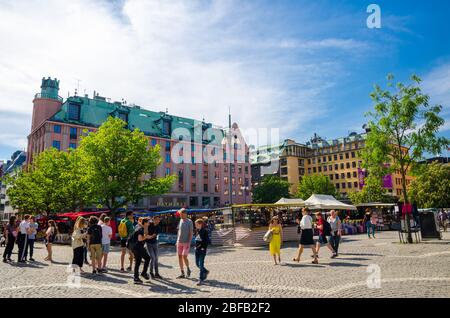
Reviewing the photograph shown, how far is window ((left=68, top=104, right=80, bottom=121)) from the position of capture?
55.4 m

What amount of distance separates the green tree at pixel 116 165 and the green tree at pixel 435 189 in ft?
138

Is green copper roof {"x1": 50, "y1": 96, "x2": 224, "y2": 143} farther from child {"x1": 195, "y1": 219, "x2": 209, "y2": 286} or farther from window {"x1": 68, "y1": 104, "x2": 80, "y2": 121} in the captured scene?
child {"x1": 195, "y1": 219, "x2": 209, "y2": 286}

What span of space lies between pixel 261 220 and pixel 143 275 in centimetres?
1257

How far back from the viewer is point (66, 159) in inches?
1528

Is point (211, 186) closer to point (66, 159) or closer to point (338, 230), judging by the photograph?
point (66, 159)

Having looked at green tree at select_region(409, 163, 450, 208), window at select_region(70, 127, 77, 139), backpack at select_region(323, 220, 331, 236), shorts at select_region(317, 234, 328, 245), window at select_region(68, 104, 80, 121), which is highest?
window at select_region(68, 104, 80, 121)

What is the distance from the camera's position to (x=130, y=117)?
63719mm

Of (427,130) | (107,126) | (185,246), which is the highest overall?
(107,126)

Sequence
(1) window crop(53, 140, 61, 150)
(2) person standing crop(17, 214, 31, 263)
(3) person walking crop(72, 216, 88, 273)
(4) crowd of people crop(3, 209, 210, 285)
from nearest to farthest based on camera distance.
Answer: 1. (4) crowd of people crop(3, 209, 210, 285)
2. (3) person walking crop(72, 216, 88, 273)
3. (2) person standing crop(17, 214, 31, 263)
4. (1) window crop(53, 140, 61, 150)

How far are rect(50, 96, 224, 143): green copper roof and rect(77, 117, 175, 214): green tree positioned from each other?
27.0m

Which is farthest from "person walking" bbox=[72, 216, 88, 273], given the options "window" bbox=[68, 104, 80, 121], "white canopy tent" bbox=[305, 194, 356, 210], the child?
"window" bbox=[68, 104, 80, 121]

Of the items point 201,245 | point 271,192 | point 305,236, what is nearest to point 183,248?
point 201,245

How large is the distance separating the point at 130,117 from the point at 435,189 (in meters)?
53.6
